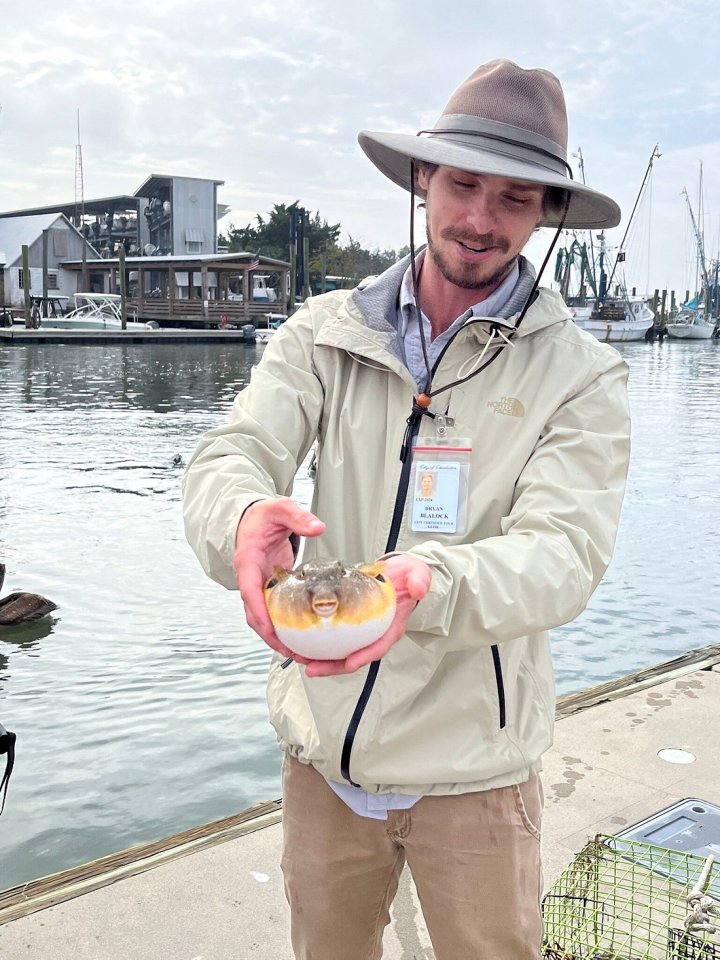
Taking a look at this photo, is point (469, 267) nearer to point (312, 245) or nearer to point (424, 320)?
point (424, 320)

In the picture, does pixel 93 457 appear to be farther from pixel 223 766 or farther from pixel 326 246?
pixel 326 246

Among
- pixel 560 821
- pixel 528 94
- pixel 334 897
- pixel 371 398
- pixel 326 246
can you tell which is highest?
pixel 326 246

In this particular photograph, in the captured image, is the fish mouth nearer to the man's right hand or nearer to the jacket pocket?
the man's right hand

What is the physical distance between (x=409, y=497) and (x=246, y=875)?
205 centimetres

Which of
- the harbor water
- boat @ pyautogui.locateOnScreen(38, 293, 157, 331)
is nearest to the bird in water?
the harbor water

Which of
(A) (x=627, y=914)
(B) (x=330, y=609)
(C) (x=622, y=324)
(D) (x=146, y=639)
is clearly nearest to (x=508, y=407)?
(B) (x=330, y=609)

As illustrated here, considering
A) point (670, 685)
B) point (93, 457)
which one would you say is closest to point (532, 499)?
point (670, 685)

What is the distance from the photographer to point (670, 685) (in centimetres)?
551

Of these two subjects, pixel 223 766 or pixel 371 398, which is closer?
pixel 371 398

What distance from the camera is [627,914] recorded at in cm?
337

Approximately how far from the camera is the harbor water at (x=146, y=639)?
19.2 ft

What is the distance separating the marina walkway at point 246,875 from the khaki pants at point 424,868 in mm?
931

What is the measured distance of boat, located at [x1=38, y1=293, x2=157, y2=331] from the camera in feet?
181

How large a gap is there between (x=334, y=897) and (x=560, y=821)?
1.92m
